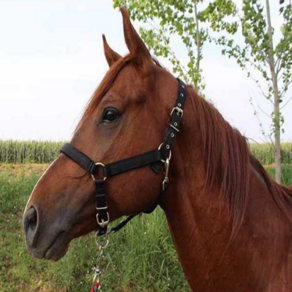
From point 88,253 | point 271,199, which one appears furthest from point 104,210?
point 88,253

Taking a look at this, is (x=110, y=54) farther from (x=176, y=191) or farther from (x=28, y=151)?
(x=28, y=151)

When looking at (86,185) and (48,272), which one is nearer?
(86,185)

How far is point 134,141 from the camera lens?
76.4 inches

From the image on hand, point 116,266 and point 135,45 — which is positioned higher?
point 135,45

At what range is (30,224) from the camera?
1.86 meters

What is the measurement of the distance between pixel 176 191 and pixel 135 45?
73 cm

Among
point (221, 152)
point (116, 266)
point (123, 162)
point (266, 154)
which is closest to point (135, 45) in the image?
point (123, 162)

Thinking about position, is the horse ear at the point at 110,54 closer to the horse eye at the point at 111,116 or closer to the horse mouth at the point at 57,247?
the horse eye at the point at 111,116

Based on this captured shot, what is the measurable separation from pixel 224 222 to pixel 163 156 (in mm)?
433

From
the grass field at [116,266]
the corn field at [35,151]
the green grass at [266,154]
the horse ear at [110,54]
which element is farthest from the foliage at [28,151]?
the horse ear at [110,54]

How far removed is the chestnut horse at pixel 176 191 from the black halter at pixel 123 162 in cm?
2

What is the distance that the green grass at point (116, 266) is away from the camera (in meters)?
5.43

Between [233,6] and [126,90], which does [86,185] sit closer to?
[126,90]

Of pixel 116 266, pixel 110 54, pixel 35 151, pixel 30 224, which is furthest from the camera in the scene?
pixel 35 151
